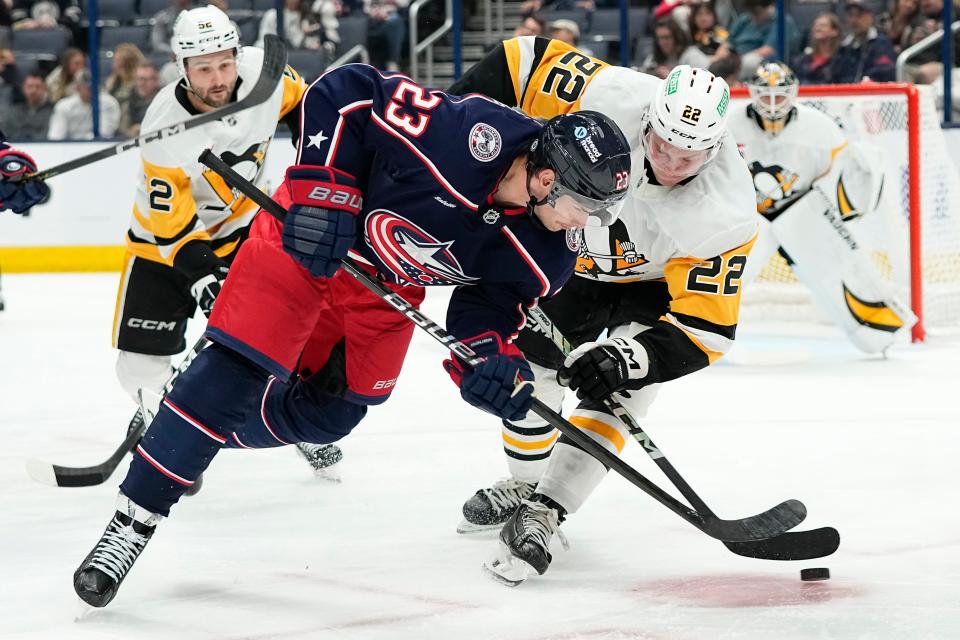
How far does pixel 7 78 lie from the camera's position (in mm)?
7590

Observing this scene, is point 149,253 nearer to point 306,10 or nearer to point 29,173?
point 29,173

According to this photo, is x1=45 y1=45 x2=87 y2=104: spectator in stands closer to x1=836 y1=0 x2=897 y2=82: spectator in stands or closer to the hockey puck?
x1=836 y1=0 x2=897 y2=82: spectator in stands

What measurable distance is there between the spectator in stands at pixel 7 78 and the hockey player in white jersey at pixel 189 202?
4.75 meters

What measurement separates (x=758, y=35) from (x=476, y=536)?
526 cm

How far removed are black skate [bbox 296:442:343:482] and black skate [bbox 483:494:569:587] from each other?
2.62ft

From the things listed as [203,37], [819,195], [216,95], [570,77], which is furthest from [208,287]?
[819,195]

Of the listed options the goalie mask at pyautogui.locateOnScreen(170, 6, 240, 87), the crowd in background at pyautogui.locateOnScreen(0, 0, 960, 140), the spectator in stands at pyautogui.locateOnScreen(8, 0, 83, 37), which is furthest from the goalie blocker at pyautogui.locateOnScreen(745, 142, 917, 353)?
the spectator in stands at pyautogui.locateOnScreen(8, 0, 83, 37)

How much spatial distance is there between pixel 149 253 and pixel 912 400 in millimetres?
2289

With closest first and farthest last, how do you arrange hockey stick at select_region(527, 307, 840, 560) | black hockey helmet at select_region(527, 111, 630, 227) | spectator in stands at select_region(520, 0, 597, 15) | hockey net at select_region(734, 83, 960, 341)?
black hockey helmet at select_region(527, 111, 630, 227), hockey stick at select_region(527, 307, 840, 560), hockey net at select_region(734, 83, 960, 341), spectator in stands at select_region(520, 0, 597, 15)

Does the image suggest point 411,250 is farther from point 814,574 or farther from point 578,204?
point 814,574

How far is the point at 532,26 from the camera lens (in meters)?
7.31

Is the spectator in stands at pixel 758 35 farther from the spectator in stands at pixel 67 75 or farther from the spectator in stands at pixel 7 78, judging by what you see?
the spectator in stands at pixel 7 78

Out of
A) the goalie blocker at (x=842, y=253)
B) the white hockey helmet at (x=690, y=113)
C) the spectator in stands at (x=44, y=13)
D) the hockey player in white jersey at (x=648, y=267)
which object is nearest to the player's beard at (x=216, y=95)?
the hockey player in white jersey at (x=648, y=267)

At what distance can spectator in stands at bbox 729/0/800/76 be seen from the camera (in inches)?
283
